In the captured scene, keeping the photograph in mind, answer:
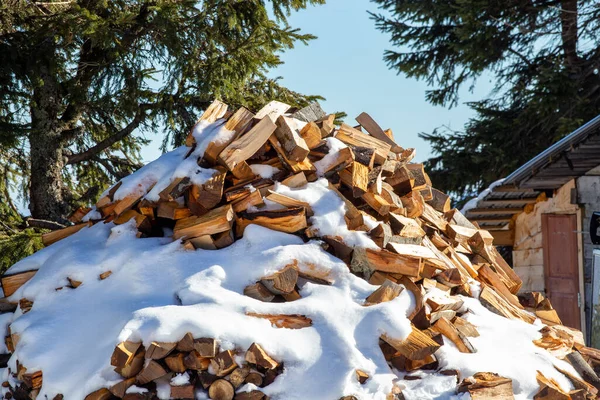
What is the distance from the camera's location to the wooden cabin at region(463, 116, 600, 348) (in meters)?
7.96

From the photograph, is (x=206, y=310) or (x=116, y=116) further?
(x=116, y=116)

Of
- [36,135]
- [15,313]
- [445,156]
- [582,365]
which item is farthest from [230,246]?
[445,156]

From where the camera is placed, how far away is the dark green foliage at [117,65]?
7672 mm

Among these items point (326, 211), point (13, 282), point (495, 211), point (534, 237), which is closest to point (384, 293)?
point (326, 211)

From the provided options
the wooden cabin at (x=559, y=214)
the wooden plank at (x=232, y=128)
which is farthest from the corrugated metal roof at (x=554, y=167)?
the wooden plank at (x=232, y=128)

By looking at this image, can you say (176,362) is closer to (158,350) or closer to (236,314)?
(158,350)

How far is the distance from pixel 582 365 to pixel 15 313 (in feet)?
11.4

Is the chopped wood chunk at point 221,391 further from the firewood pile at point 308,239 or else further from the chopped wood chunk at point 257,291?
the chopped wood chunk at point 257,291

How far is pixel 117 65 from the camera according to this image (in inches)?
319

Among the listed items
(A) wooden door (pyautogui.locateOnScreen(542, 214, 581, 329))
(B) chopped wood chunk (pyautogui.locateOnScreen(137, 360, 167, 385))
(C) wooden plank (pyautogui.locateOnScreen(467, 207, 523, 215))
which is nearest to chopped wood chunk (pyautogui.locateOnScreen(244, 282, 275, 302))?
(B) chopped wood chunk (pyautogui.locateOnScreen(137, 360, 167, 385))

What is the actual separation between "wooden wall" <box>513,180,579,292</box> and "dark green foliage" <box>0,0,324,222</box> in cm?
392

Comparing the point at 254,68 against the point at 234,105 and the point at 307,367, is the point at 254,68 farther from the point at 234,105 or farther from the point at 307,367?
the point at 307,367

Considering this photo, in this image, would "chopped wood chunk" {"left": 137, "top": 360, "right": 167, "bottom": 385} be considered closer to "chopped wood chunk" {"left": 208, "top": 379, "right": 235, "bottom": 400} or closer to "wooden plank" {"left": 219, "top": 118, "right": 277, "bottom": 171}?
"chopped wood chunk" {"left": 208, "top": 379, "right": 235, "bottom": 400}

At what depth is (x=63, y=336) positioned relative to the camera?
125 inches
